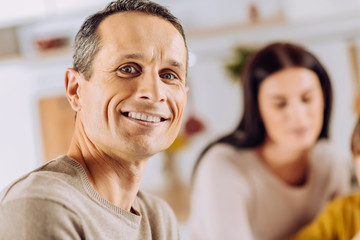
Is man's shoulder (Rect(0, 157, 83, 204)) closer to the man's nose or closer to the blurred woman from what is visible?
the man's nose

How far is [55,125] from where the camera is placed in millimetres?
2010

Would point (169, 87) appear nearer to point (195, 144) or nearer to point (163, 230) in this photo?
point (163, 230)

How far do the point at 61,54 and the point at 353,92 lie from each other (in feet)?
3.92

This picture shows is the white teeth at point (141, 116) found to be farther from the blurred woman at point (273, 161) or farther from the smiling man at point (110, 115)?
the blurred woman at point (273, 161)

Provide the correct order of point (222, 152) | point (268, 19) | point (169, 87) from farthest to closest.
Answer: point (268, 19), point (222, 152), point (169, 87)

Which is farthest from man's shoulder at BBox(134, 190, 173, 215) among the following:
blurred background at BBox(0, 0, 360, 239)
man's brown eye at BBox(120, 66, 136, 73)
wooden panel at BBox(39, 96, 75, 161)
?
wooden panel at BBox(39, 96, 75, 161)

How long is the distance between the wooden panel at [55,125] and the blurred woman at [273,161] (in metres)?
1.20

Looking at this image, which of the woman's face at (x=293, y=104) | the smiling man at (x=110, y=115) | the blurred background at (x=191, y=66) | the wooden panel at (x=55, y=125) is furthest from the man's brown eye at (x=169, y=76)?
the wooden panel at (x=55, y=125)

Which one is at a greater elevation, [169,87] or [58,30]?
[58,30]

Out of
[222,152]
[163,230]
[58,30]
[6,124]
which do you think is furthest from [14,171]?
[163,230]

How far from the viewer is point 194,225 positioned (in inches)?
35.2

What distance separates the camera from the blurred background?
5.45 feet

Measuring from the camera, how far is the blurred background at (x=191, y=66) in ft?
5.45

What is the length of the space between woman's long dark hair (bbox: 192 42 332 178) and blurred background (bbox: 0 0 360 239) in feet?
2.20
